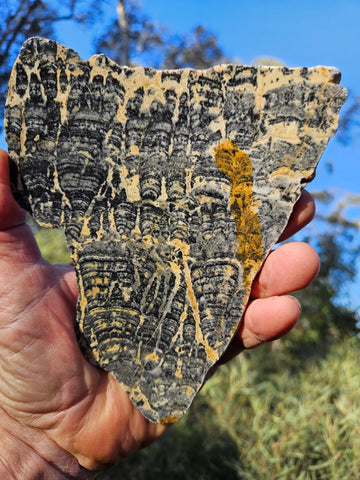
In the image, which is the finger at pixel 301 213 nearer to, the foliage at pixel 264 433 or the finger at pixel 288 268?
the finger at pixel 288 268

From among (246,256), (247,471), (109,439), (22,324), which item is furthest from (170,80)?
(247,471)

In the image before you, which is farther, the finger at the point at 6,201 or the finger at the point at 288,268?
the finger at the point at 288,268

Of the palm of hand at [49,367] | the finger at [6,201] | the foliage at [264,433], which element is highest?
the finger at [6,201]

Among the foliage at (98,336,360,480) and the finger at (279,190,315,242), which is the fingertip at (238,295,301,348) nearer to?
the finger at (279,190,315,242)

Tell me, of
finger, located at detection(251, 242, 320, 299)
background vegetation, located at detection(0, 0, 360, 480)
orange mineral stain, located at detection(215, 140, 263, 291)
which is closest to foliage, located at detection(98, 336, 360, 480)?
background vegetation, located at detection(0, 0, 360, 480)

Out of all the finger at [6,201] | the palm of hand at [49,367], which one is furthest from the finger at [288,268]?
the finger at [6,201]

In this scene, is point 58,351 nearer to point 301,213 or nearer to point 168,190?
point 168,190

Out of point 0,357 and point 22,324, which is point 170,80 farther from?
point 0,357

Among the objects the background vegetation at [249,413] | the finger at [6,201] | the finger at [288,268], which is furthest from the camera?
the background vegetation at [249,413]
